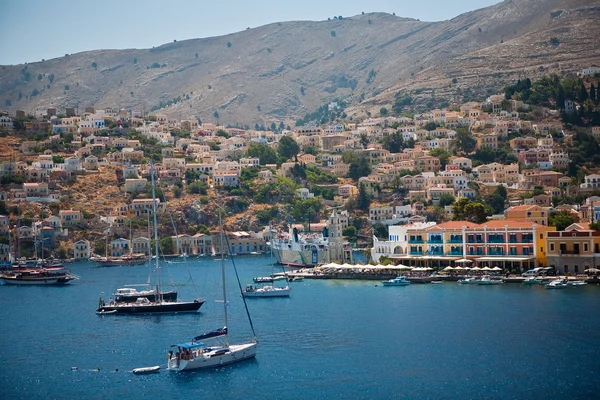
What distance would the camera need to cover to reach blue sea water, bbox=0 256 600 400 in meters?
51.3

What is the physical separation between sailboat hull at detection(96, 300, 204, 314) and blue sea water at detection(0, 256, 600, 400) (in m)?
1.14

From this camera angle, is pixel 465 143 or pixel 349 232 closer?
pixel 349 232

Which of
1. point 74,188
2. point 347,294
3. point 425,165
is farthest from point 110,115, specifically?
point 347,294

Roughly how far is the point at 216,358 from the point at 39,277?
49.5 meters

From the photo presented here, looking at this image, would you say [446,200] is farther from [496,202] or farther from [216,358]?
[216,358]

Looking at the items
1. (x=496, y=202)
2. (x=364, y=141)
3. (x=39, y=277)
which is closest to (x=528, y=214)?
(x=496, y=202)

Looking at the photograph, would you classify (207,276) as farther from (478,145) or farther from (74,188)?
(478,145)

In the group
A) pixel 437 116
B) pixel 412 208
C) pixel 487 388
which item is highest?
pixel 437 116

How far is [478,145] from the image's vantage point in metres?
165

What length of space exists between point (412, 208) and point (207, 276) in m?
43.3

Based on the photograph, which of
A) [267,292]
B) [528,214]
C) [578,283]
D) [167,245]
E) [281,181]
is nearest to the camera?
[578,283]

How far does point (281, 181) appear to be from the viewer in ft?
516

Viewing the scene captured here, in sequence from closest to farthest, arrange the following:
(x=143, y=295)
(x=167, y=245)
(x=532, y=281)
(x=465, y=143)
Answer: (x=143, y=295), (x=532, y=281), (x=167, y=245), (x=465, y=143)

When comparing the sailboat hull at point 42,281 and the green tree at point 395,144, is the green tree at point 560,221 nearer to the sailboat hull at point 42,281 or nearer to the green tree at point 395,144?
the sailboat hull at point 42,281
